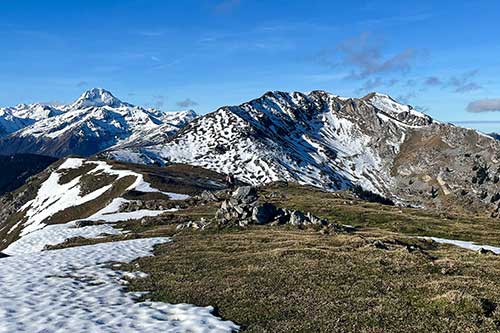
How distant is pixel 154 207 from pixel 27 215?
81787 millimetres

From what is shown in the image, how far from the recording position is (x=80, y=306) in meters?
24.4

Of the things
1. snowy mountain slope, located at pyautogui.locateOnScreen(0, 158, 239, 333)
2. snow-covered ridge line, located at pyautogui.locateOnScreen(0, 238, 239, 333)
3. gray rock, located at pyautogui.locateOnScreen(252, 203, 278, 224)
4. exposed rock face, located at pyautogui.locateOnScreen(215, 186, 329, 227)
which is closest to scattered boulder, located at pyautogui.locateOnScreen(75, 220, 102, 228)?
snowy mountain slope, located at pyautogui.locateOnScreen(0, 158, 239, 333)

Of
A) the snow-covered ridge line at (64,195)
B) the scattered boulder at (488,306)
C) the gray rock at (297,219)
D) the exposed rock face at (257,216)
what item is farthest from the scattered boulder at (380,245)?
the snow-covered ridge line at (64,195)

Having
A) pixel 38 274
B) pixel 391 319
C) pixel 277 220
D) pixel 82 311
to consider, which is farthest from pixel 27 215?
pixel 391 319

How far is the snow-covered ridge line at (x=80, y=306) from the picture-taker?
20812 millimetres

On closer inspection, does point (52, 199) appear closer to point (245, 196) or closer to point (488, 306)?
point (245, 196)

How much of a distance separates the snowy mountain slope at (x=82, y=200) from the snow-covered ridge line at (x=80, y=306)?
2768cm

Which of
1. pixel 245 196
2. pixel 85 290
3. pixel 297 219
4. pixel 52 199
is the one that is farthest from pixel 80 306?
pixel 52 199

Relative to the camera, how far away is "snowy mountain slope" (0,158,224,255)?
71700mm

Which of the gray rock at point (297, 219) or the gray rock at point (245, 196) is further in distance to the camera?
the gray rock at point (245, 196)

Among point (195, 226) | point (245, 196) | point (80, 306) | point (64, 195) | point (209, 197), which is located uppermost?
point (64, 195)

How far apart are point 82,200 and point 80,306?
113 meters

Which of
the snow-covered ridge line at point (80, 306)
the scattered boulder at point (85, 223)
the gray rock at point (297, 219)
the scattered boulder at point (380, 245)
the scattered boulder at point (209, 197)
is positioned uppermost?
the scattered boulder at point (209, 197)

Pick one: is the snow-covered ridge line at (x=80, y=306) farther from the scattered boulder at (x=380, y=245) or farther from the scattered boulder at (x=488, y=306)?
the scattered boulder at (x=380, y=245)
